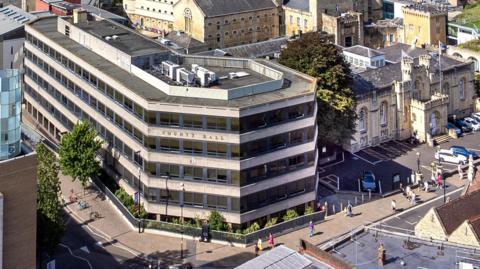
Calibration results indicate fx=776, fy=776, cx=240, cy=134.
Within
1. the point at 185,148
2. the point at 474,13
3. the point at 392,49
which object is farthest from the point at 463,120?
the point at 474,13

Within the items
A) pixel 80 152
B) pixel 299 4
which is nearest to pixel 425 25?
pixel 299 4

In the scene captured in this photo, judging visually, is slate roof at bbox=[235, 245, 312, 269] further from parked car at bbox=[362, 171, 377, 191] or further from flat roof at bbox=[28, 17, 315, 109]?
parked car at bbox=[362, 171, 377, 191]

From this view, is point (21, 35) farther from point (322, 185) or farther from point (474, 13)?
point (474, 13)

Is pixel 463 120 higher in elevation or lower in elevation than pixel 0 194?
lower

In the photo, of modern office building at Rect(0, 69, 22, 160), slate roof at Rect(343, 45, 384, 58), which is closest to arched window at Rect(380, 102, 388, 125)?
slate roof at Rect(343, 45, 384, 58)

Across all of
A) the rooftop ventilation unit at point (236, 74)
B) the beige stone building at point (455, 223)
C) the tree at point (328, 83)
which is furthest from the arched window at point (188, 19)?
the beige stone building at point (455, 223)

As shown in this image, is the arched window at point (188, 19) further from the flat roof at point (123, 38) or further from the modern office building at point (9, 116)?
the modern office building at point (9, 116)
